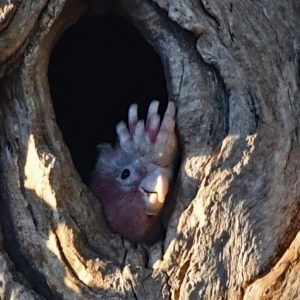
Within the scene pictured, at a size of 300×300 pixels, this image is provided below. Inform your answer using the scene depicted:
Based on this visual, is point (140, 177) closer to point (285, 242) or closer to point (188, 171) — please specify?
point (188, 171)

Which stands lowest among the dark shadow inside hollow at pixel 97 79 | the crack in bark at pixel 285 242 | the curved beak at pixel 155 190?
the crack in bark at pixel 285 242

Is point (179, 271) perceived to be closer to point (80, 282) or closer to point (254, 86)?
point (80, 282)

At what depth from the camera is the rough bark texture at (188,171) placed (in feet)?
4.34

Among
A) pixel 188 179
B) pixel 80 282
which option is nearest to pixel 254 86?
pixel 188 179

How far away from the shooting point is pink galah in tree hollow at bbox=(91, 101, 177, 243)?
1.45 metres

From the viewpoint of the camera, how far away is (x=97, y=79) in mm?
2002

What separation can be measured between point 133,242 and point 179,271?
157 millimetres

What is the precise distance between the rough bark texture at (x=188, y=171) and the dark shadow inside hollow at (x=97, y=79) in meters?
0.46

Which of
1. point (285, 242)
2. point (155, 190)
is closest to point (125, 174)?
point (155, 190)

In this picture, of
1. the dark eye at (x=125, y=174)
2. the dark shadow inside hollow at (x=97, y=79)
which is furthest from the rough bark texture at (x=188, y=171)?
the dark shadow inside hollow at (x=97, y=79)

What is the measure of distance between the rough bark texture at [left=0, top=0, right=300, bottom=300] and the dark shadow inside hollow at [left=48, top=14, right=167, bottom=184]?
0.46 metres

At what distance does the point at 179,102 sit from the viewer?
143cm

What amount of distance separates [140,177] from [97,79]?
1.76ft

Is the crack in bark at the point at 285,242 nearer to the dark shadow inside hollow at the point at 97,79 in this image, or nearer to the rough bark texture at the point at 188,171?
the rough bark texture at the point at 188,171
